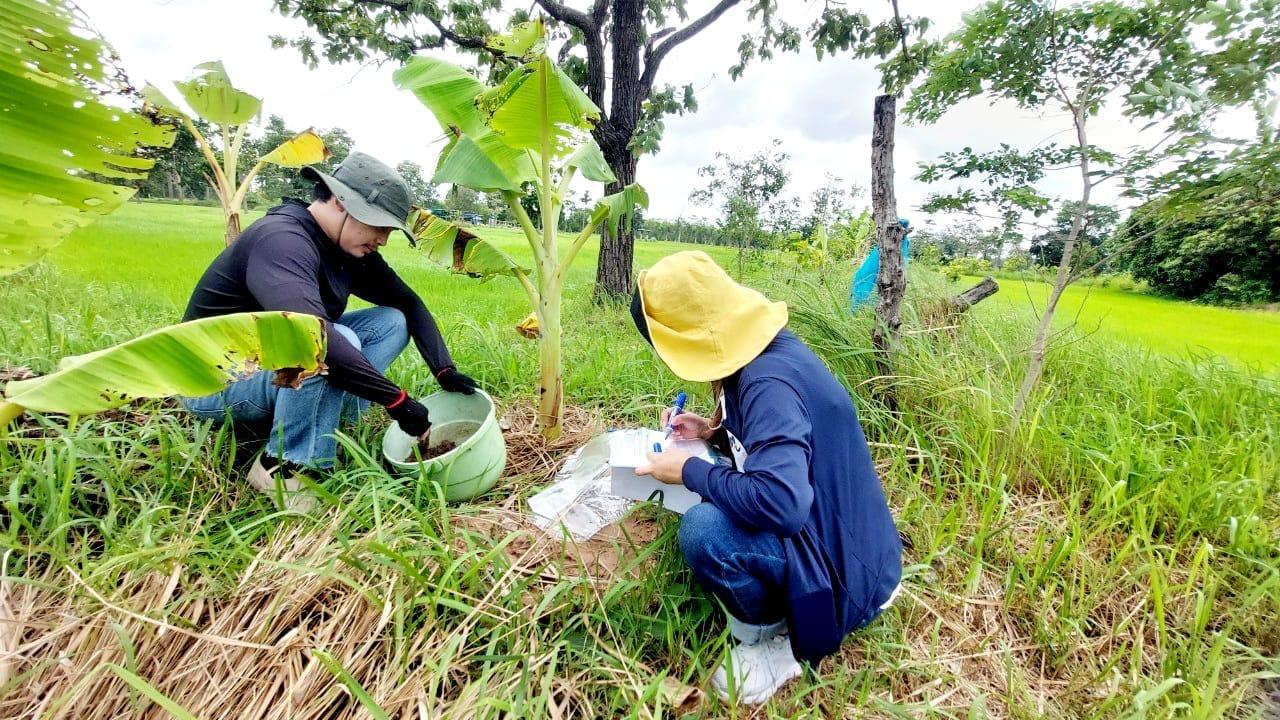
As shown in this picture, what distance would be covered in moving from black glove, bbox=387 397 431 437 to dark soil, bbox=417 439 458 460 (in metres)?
0.09

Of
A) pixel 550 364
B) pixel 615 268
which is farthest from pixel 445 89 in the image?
pixel 615 268

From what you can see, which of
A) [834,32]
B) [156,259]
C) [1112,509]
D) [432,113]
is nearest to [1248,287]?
[834,32]

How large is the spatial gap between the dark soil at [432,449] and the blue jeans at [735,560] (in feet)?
3.55

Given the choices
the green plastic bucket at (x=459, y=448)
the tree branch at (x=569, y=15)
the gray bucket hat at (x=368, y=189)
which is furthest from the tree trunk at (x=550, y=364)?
the tree branch at (x=569, y=15)

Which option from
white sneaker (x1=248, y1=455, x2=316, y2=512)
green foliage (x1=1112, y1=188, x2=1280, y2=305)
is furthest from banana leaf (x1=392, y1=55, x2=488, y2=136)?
green foliage (x1=1112, y1=188, x2=1280, y2=305)

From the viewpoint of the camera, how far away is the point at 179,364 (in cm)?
91

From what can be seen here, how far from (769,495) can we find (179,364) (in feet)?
3.97

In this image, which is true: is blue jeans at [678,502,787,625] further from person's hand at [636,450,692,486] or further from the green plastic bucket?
the green plastic bucket

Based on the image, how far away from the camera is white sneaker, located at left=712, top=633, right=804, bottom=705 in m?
1.19

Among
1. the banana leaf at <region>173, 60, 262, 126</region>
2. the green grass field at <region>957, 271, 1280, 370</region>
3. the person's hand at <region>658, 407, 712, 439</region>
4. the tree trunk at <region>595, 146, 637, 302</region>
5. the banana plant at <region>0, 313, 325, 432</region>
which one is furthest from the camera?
the tree trunk at <region>595, 146, 637, 302</region>

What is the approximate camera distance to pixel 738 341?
1250mm

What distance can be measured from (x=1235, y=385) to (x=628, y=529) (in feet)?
10.5

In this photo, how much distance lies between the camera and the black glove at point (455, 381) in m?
2.01

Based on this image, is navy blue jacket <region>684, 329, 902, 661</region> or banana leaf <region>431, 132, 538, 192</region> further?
banana leaf <region>431, 132, 538, 192</region>
